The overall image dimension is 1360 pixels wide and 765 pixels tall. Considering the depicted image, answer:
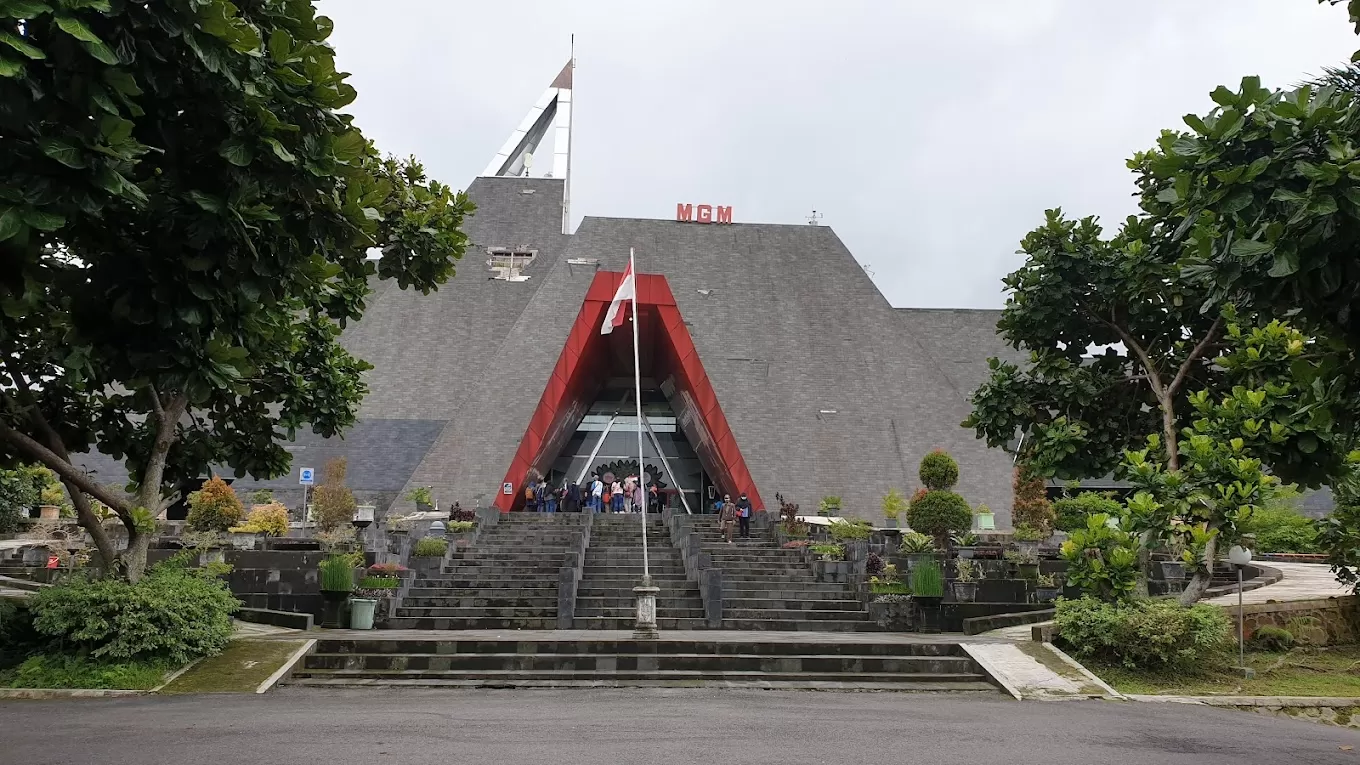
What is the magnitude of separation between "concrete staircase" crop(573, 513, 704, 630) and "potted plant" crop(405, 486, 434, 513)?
5323 mm

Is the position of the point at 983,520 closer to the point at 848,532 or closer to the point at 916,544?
the point at 848,532

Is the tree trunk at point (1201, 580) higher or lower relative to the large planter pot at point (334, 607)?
higher

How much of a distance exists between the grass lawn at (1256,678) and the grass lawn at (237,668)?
8327 mm

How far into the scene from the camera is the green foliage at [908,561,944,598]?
14.6 meters

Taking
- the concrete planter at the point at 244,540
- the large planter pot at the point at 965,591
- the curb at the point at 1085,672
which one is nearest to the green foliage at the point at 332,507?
the concrete planter at the point at 244,540

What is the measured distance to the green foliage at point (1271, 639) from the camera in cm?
1106

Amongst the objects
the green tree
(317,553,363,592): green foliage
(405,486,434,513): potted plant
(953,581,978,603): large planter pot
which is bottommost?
(953,581,978,603): large planter pot

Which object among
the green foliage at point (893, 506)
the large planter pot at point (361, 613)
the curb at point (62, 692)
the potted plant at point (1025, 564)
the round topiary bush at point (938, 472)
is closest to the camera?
the curb at point (62, 692)

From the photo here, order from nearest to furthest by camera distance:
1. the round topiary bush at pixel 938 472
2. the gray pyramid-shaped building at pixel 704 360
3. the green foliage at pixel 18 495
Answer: the round topiary bush at pixel 938 472 → the green foliage at pixel 18 495 → the gray pyramid-shaped building at pixel 704 360

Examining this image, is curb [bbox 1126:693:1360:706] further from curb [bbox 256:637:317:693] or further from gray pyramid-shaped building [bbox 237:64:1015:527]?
gray pyramid-shaped building [bbox 237:64:1015:527]

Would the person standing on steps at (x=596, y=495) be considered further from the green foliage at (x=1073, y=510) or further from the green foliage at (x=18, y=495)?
the green foliage at (x=18, y=495)

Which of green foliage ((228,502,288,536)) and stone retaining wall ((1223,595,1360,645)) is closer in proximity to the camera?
stone retaining wall ((1223,595,1360,645))

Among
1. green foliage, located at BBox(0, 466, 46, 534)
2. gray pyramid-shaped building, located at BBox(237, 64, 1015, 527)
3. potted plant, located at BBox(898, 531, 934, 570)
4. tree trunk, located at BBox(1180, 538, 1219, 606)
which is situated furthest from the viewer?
gray pyramid-shaped building, located at BBox(237, 64, 1015, 527)

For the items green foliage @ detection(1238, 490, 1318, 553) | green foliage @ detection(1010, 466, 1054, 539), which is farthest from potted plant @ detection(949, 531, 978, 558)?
green foliage @ detection(1238, 490, 1318, 553)
